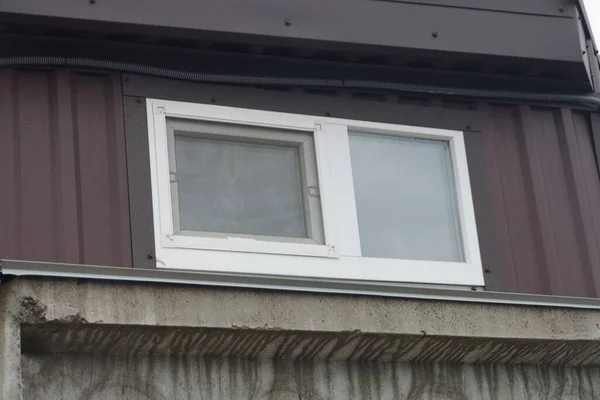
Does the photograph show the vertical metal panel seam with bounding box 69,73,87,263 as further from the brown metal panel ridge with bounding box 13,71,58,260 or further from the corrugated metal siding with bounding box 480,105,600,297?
the corrugated metal siding with bounding box 480,105,600,297

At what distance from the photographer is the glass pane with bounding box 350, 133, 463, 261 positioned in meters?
6.53

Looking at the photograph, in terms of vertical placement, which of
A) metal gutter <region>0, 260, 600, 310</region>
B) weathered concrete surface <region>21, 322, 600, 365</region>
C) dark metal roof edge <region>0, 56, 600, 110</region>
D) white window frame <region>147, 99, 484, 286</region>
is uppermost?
dark metal roof edge <region>0, 56, 600, 110</region>

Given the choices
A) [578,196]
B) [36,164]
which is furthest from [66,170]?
[578,196]

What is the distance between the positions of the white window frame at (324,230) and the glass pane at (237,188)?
3.8 inches

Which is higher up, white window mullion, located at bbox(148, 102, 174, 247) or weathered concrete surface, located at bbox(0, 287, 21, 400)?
white window mullion, located at bbox(148, 102, 174, 247)

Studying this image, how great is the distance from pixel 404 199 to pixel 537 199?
31.6 inches

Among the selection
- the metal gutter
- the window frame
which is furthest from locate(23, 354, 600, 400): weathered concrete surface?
the window frame

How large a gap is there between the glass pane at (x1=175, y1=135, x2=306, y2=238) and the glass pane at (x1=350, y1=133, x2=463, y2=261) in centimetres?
37

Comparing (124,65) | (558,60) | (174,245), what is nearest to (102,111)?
(124,65)

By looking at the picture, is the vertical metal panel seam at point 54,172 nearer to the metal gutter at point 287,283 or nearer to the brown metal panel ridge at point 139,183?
the brown metal panel ridge at point 139,183

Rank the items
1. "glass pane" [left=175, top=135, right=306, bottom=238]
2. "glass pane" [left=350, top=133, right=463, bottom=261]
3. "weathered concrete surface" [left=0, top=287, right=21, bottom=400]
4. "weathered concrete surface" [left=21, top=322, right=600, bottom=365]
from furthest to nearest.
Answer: "glass pane" [left=350, top=133, right=463, bottom=261], "glass pane" [left=175, top=135, right=306, bottom=238], "weathered concrete surface" [left=21, top=322, right=600, bottom=365], "weathered concrete surface" [left=0, top=287, right=21, bottom=400]

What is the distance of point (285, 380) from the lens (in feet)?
19.0

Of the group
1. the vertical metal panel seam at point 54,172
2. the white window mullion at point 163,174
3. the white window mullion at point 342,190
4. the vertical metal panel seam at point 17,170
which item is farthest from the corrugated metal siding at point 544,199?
the vertical metal panel seam at point 17,170

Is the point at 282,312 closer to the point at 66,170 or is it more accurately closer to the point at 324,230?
the point at 324,230
